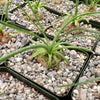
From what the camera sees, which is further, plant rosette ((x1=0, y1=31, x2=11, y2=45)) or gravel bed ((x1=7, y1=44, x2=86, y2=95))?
plant rosette ((x1=0, y1=31, x2=11, y2=45))

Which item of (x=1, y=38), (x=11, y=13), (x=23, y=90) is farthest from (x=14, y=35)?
(x=23, y=90)

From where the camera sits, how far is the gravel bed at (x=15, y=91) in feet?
2.60

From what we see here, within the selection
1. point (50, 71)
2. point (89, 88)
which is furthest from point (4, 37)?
point (89, 88)

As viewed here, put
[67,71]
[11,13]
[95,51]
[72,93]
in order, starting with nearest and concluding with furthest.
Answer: [72,93] → [67,71] → [95,51] → [11,13]

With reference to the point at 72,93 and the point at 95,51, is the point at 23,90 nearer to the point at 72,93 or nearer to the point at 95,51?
the point at 72,93

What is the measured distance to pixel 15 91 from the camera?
2.67 feet

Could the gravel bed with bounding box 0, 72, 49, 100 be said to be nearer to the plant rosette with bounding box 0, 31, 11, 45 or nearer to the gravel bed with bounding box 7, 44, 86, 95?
the gravel bed with bounding box 7, 44, 86, 95

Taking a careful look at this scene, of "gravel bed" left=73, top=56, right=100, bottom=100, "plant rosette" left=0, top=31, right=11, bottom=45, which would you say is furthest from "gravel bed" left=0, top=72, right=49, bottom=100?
"plant rosette" left=0, top=31, right=11, bottom=45

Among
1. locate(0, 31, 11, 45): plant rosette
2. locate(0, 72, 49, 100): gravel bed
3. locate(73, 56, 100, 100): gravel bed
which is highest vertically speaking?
locate(0, 31, 11, 45): plant rosette

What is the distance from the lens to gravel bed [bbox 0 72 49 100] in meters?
0.79

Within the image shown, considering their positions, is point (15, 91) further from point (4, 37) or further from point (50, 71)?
point (4, 37)

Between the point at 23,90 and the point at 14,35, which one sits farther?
the point at 14,35

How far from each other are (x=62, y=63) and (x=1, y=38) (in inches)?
17.7

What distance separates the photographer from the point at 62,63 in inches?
37.1
